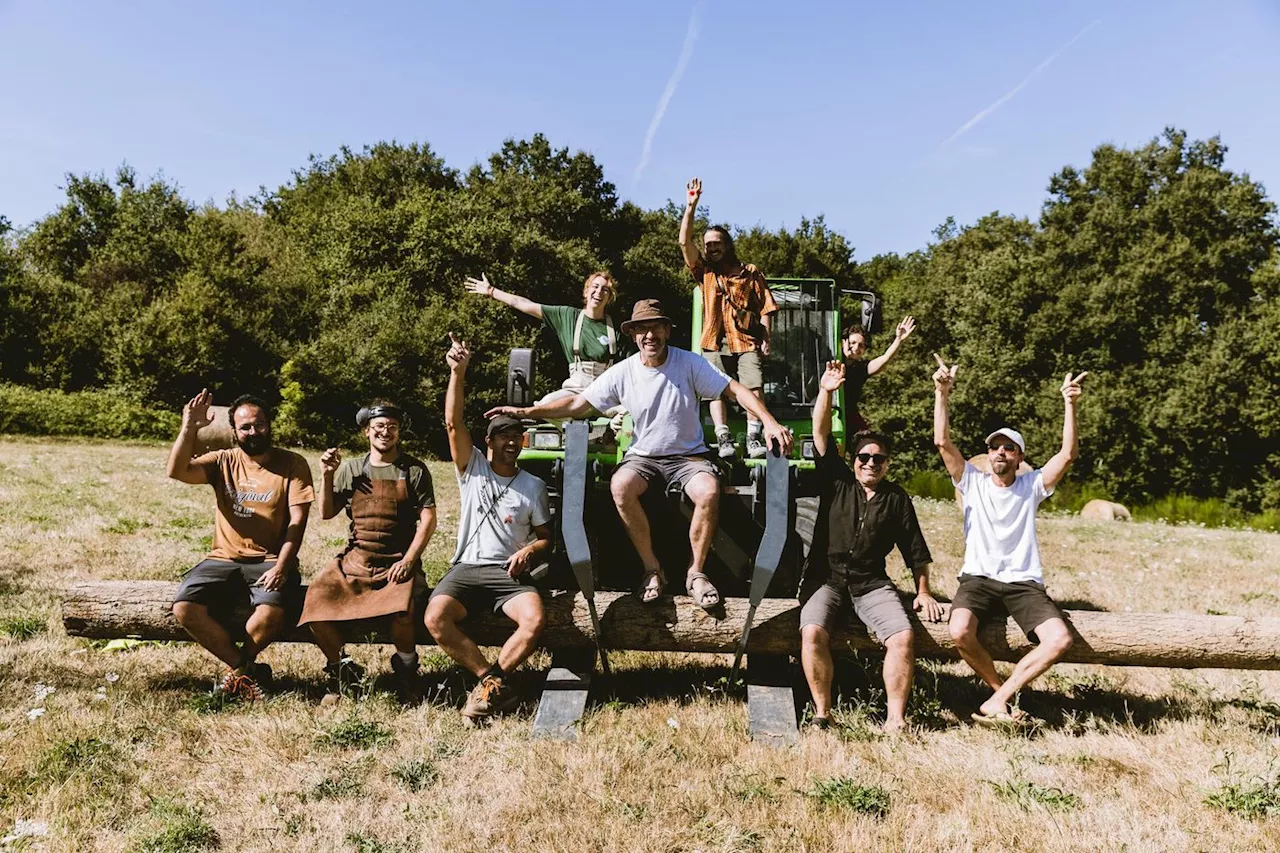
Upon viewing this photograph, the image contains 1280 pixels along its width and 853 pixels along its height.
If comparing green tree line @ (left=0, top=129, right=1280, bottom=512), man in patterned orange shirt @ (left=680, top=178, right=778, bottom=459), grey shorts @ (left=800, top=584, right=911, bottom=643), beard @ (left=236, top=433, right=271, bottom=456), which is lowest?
grey shorts @ (left=800, top=584, right=911, bottom=643)

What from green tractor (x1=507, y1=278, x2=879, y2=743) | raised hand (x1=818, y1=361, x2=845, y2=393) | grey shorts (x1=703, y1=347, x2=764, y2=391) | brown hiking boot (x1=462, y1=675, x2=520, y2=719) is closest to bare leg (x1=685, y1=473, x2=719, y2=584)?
green tractor (x1=507, y1=278, x2=879, y2=743)

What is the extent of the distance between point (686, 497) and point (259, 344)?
1051 inches

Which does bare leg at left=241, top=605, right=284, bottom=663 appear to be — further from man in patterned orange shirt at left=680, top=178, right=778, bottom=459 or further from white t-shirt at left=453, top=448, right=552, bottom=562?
man in patterned orange shirt at left=680, top=178, right=778, bottom=459

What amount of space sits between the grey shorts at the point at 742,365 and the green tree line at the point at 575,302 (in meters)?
20.1

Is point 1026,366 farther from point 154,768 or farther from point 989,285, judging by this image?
point 154,768

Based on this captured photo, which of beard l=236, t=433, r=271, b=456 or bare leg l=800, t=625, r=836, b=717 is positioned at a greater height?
beard l=236, t=433, r=271, b=456

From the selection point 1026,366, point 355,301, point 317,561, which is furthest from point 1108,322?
point 317,561

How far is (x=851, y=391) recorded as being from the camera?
7.48m

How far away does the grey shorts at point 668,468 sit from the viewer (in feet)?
17.5

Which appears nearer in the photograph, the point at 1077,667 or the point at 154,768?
the point at 154,768

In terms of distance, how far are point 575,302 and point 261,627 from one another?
27.1 meters

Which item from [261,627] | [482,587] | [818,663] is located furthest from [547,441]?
[818,663]

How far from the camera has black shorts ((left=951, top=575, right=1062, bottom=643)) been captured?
5.11 meters

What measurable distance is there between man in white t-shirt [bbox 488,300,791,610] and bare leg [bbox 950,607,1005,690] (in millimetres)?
1384
